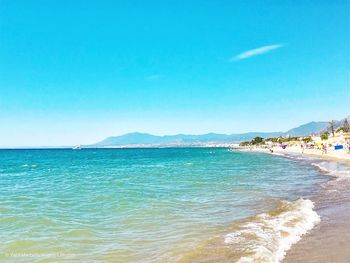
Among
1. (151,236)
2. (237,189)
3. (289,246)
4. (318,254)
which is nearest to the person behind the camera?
(318,254)

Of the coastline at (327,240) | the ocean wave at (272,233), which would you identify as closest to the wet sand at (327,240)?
the coastline at (327,240)

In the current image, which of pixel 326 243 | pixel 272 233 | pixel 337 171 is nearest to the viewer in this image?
pixel 326 243

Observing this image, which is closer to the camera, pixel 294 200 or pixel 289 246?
pixel 289 246

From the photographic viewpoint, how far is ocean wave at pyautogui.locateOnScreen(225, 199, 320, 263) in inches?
399

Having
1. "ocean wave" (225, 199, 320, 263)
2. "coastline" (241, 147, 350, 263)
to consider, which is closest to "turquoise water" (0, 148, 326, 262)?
"ocean wave" (225, 199, 320, 263)

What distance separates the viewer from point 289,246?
10727 millimetres

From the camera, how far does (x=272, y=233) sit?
12461 millimetres

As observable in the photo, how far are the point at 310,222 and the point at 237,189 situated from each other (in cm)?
1177

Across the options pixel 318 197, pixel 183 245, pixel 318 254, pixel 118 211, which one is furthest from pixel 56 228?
pixel 318 197

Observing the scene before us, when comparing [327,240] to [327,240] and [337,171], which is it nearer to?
[327,240]

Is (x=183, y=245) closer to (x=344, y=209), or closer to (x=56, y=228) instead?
(x=56, y=228)

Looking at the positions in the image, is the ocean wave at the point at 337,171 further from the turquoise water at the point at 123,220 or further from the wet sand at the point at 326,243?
the wet sand at the point at 326,243

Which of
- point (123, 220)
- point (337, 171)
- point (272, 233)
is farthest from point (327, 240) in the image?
point (337, 171)

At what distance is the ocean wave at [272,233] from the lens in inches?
399
